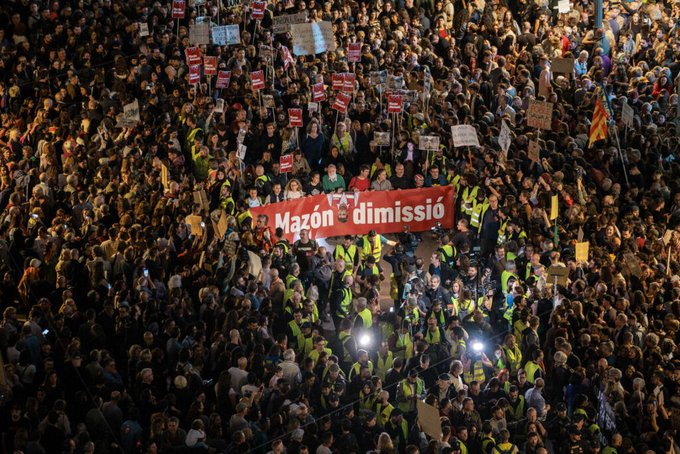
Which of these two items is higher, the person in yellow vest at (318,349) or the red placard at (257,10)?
the red placard at (257,10)

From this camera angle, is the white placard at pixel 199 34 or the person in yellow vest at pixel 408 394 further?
the white placard at pixel 199 34

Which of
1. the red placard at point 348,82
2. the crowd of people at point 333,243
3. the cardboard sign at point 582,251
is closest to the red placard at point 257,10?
the crowd of people at point 333,243

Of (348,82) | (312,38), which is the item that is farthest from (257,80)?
(312,38)

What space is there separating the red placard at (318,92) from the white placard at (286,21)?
2.76m

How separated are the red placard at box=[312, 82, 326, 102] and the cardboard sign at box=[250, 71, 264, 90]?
864mm

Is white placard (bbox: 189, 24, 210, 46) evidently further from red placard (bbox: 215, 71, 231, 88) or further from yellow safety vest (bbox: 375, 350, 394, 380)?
yellow safety vest (bbox: 375, 350, 394, 380)

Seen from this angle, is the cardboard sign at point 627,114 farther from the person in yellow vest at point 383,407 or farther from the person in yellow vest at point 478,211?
the person in yellow vest at point 383,407

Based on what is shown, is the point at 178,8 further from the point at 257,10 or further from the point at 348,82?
the point at 348,82

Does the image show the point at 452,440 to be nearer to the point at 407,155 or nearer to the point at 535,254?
the point at 535,254

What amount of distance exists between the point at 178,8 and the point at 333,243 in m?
6.30

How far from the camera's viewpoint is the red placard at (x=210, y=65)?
24180mm

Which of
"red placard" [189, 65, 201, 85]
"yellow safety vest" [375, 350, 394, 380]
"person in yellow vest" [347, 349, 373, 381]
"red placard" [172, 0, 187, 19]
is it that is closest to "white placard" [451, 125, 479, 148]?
"red placard" [189, 65, 201, 85]

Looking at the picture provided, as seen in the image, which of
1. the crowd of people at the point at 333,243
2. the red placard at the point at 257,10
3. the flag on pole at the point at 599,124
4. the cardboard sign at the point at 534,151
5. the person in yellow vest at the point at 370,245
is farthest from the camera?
the red placard at the point at 257,10

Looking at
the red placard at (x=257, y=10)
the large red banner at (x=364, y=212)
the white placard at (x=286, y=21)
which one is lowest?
the large red banner at (x=364, y=212)
